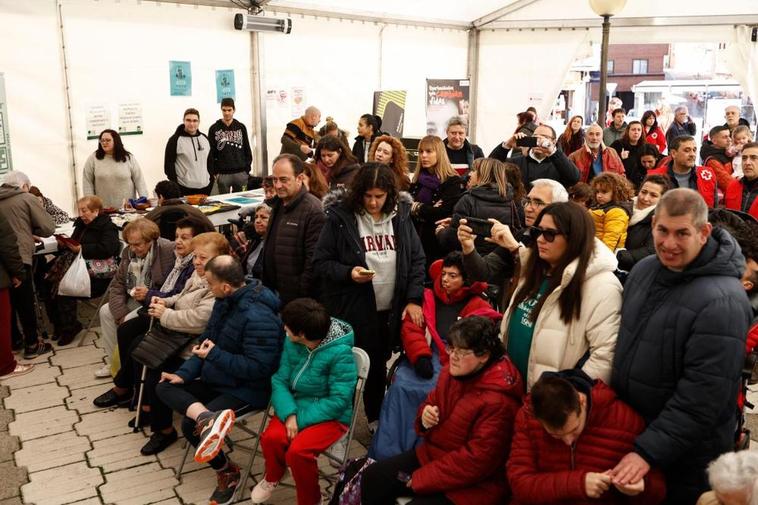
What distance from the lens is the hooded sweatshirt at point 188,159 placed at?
855 centimetres

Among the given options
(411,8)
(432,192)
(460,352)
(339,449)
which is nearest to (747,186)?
(432,192)

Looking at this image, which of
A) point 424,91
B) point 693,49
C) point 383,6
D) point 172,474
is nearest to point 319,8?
point 383,6

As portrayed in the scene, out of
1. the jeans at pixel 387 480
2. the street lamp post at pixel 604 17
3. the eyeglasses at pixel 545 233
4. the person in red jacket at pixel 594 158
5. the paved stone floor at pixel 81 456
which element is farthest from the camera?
the street lamp post at pixel 604 17

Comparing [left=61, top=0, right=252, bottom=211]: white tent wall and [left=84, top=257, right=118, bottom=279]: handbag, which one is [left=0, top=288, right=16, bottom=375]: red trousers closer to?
[left=84, top=257, right=118, bottom=279]: handbag

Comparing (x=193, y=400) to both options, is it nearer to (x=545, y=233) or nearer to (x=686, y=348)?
(x=545, y=233)

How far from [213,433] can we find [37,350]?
325 cm

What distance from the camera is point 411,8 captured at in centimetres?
1072

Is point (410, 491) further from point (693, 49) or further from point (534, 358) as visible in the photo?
point (693, 49)

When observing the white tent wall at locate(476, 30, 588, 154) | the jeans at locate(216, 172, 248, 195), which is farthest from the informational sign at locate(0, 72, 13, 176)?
the white tent wall at locate(476, 30, 588, 154)

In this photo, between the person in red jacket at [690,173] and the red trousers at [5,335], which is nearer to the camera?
the red trousers at [5,335]

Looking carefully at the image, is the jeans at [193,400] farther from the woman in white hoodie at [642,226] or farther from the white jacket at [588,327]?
the woman in white hoodie at [642,226]

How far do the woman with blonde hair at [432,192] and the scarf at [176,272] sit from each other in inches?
65.7

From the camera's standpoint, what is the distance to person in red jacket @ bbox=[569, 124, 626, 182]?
282 inches

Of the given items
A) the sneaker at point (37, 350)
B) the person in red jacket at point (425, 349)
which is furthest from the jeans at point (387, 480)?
the sneaker at point (37, 350)
